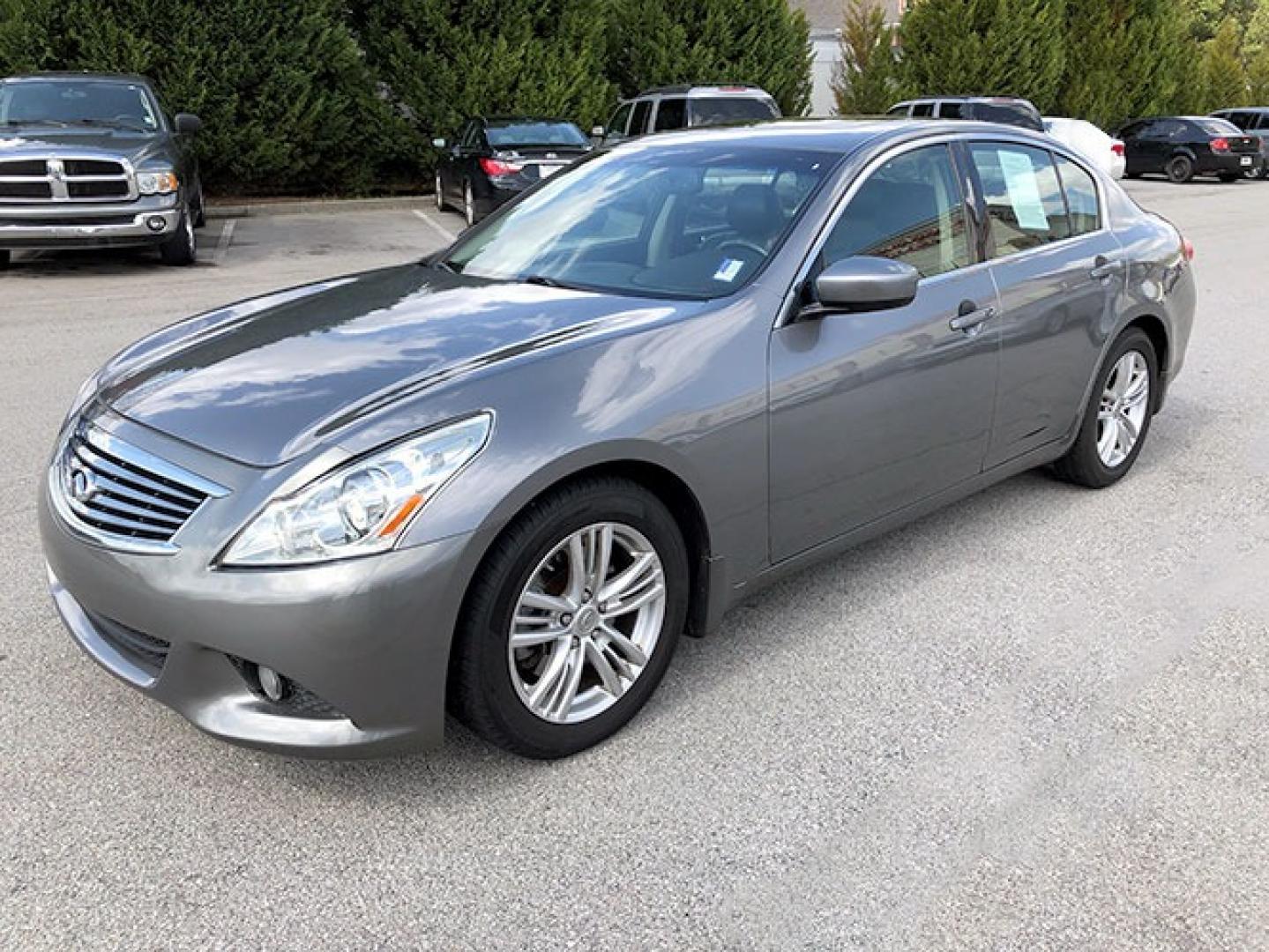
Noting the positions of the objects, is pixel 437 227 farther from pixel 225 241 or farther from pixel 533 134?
pixel 225 241

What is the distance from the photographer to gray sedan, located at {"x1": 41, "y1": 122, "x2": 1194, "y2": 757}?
255cm

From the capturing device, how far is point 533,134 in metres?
15.0

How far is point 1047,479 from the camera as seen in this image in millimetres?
5109

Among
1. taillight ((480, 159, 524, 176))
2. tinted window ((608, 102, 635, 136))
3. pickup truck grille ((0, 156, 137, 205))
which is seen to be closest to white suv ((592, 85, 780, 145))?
tinted window ((608, 102, 635, 136))

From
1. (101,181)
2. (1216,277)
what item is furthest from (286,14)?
(1216,277)

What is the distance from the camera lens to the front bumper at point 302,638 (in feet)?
8.11

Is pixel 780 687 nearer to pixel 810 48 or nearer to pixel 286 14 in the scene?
pixel 286 14

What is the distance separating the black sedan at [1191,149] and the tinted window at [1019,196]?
2500cm

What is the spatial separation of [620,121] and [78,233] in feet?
30.4

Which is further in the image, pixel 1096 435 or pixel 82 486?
pixel 1096 435

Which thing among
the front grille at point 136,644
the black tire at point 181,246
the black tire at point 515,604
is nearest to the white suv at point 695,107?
the black tire at point 181,246

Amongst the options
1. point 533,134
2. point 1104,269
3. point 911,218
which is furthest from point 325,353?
point 533,134

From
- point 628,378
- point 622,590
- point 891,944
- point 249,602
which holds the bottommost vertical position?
point 891,944

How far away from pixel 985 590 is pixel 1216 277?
8.86 m
